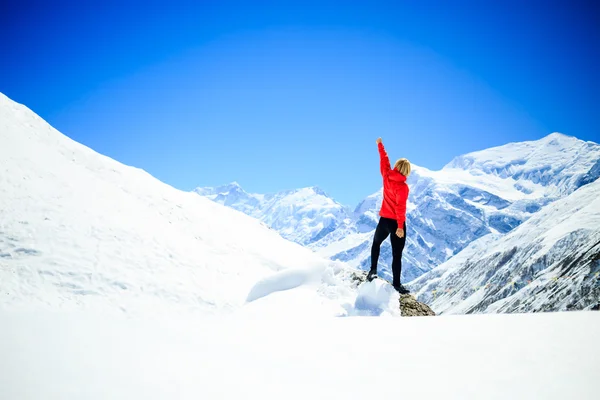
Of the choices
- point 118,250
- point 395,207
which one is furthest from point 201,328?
point 395,207

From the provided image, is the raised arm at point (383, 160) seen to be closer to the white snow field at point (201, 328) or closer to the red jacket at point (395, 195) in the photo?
the red jacket at point (395, 195)

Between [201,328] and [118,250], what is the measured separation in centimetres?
453

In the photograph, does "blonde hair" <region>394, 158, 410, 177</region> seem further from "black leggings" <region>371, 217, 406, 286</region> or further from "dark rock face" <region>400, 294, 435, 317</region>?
"dark rock face" <region>400, 294, 435, 317</region>

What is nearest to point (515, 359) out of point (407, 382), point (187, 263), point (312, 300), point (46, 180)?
point (407, 382)

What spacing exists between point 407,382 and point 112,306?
19.3ft

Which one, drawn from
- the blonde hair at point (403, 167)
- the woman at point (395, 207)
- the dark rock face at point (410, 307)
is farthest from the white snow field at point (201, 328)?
the blonde hair at point (403, 167)

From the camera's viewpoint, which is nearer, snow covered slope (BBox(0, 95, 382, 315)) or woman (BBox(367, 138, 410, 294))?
snow covered slope (BBox(0, 95, 382, 315))

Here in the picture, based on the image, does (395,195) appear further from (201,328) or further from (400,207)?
(201,328)

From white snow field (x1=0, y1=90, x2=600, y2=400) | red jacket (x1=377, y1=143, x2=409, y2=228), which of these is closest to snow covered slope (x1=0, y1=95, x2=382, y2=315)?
white snow field (x1=0, y1=90, x2=600, y2=400)

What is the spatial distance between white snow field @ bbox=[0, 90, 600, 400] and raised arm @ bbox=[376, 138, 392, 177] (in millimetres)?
2852

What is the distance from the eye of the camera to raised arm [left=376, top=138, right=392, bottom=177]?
349 inches

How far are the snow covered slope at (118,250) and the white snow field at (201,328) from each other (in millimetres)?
43

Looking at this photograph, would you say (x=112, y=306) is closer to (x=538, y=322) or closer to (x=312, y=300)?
(x=312, y=300)

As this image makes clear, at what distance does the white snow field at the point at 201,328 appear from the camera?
3.14 meters
